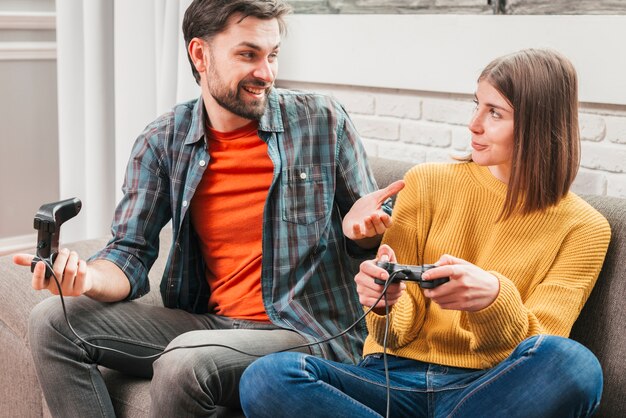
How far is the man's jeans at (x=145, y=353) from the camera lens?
62.3 inches

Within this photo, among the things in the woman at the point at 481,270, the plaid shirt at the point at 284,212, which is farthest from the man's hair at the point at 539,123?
the plaid shirt at the point at 284,212

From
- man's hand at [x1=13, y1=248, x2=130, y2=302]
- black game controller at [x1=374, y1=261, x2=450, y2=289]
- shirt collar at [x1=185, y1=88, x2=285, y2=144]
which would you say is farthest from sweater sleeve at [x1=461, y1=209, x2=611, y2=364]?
man's hand at [x1=13, y1=248, x2=130, y2=302]

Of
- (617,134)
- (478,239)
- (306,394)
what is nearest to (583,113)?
(617,134)

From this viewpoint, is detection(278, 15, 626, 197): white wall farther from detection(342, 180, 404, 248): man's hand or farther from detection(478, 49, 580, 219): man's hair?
detection(342, 180, 404, 248): man's hand

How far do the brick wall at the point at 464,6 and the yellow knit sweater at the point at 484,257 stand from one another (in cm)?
55

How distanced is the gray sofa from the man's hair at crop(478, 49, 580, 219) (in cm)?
16

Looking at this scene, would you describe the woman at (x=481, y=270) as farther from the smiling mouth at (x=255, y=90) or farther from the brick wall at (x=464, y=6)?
the brick wall at (x=464, y=6)

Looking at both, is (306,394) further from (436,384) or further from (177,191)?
(177,191)

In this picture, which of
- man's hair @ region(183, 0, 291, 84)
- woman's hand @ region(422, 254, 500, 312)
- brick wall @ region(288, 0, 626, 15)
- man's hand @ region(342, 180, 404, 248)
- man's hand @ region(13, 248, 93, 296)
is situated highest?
brick wall @ region(288, 0, 626, 15)

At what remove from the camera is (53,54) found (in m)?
3.35

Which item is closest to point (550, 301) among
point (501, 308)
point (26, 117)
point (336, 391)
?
point (501, 308)

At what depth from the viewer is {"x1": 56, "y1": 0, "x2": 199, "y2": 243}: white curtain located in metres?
2.87

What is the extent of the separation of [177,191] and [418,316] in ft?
1.92

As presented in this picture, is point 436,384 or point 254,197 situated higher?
point 254,197
